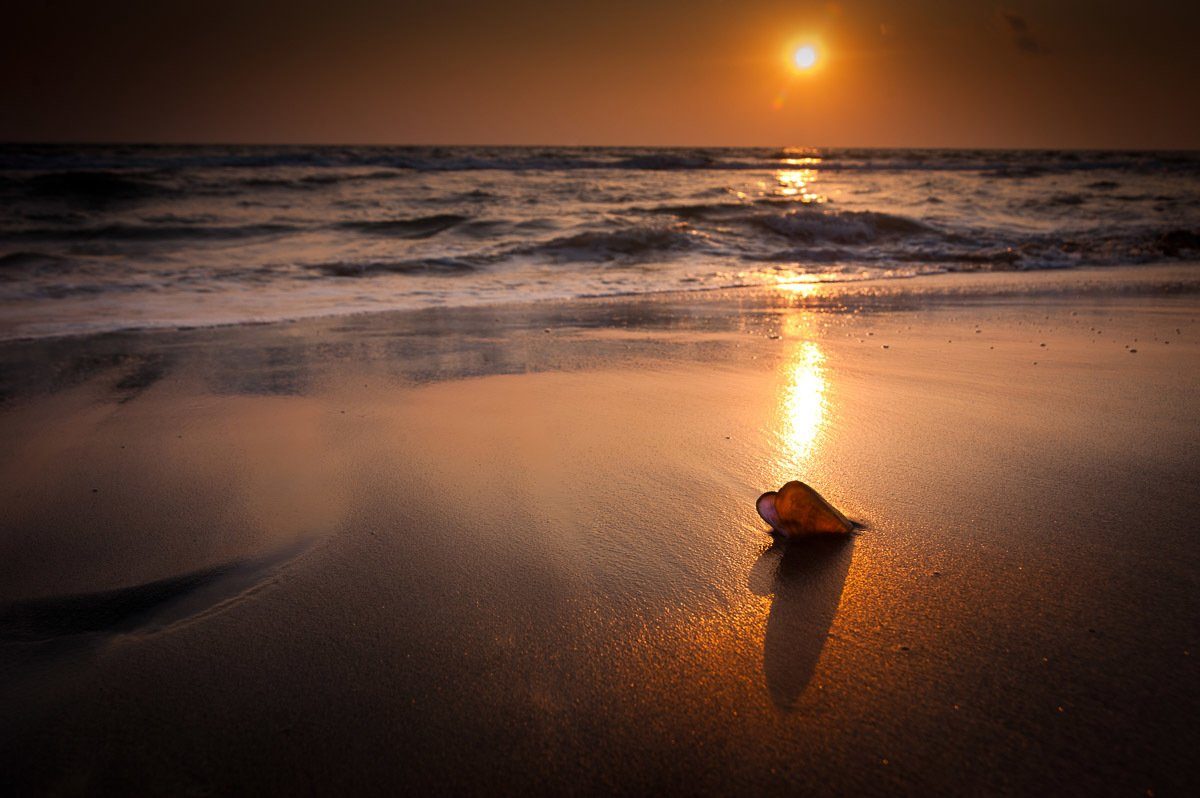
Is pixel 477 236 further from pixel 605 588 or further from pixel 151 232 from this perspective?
pixel 605 588

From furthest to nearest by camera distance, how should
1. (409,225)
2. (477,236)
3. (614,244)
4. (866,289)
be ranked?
(409,225), (477,236), (614,244), (866,289)

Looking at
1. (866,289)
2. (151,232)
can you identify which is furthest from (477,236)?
(866,289)

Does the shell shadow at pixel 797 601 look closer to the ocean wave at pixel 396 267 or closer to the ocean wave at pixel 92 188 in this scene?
the ocean wave at pixel 396 267

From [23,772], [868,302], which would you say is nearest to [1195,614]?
[23,772]

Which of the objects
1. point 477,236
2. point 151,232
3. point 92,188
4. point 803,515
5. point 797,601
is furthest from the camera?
point 92,188

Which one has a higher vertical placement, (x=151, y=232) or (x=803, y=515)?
(x=803, y=515)

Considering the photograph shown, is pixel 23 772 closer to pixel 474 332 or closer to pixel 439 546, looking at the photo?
pixel 439 546
